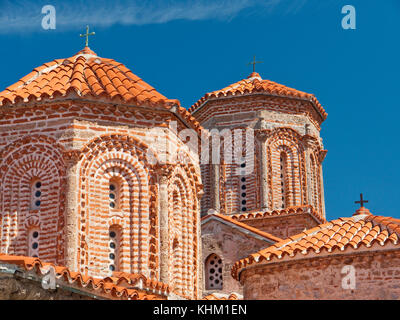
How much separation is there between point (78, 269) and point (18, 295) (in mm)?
4149

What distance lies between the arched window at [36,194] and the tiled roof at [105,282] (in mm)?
1958

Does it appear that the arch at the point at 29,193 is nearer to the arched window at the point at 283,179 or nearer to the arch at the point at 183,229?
the arch at the point at 183,229

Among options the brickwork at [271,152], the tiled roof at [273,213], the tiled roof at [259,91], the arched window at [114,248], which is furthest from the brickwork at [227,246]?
the arched window at [114,248]

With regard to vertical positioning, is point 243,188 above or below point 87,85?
below

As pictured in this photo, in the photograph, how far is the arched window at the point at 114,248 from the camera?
14.5 metres

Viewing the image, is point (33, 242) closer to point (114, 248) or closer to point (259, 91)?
point (114, 248)

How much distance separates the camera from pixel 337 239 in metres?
14.4

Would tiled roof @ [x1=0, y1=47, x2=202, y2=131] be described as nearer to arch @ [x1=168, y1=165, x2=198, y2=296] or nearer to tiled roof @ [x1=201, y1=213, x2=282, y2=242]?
arch @ [x1=168, y1=165, x2=198, y2=296]

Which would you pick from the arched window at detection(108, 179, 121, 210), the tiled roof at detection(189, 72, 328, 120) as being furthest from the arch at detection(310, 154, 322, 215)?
the arched window at detection(108, 179, 121, 210)

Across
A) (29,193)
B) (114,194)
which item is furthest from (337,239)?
(29,193)

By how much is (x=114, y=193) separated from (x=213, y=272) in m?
4.62

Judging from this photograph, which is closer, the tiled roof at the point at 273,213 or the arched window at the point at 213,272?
the arched window at the point at 213,272

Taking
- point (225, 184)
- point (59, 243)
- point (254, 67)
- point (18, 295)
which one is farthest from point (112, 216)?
point (254, 67)
